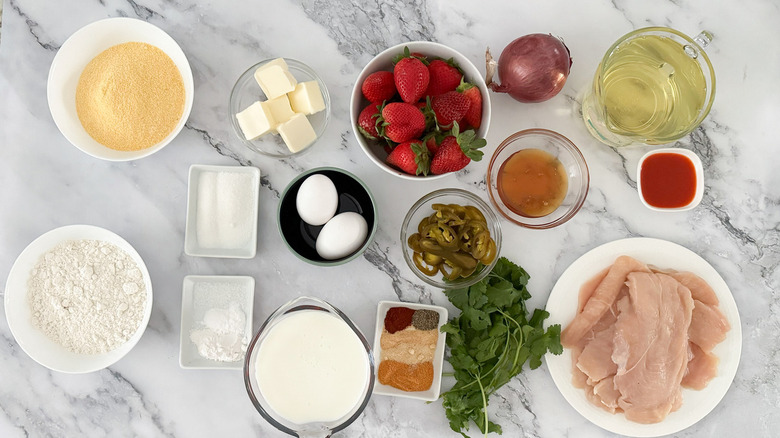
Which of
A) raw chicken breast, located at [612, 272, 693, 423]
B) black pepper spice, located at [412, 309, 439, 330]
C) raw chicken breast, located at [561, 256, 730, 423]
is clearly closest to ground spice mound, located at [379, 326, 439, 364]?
black pepper spice, located at [412, 309, 439, 330]

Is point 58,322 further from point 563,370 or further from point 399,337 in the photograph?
point 563,370

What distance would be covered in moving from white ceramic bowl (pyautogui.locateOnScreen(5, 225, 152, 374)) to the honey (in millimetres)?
863

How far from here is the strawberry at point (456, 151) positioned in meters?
1.11

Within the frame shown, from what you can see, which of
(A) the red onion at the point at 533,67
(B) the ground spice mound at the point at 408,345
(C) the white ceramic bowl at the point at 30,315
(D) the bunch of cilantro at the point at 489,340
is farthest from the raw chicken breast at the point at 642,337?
(C) the white ceramic bowl at the point at 30,315

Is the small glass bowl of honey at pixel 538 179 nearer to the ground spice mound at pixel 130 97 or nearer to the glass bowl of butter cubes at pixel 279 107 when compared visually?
the glass bowl of butter cubes at pixel 279 107

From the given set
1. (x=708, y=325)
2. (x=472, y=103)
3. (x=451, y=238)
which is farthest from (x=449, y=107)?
(x=708, y=325)

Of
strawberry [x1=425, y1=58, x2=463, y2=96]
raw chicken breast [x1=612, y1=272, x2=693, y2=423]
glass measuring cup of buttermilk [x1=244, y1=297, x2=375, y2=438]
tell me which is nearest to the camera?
glass measuring cup of buttermilk [x1=244, y1=297, x2=375, y2=438]

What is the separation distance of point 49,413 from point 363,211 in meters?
0.91

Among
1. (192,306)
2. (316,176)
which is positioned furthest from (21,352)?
(316,176)

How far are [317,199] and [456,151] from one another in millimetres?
315

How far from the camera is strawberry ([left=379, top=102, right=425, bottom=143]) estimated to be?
1119mm

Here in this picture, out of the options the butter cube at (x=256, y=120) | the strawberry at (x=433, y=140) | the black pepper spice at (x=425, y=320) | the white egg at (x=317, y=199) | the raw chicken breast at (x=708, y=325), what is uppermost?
the strawberry at (x=433, y=140)

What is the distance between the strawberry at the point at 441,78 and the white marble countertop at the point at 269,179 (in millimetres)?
181

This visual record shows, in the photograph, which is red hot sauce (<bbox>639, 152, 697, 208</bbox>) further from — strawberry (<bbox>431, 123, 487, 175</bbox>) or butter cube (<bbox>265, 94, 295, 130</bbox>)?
butter cube (<bbox>265, 94, 295, 130</bbox>)
